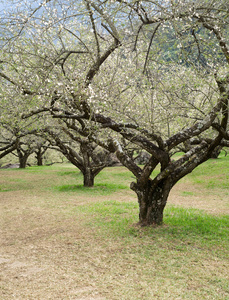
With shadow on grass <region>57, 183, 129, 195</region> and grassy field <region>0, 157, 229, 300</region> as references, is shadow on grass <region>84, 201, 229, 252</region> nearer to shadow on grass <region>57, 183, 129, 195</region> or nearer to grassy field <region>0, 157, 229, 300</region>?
grassy field <region>0, 157, 229, 300</region>

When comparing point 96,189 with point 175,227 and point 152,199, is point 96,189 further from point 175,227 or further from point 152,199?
point 175,227

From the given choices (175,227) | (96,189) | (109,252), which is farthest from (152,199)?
(96,189)

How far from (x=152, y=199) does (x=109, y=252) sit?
2.64m

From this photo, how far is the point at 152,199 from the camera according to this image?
9305 mm

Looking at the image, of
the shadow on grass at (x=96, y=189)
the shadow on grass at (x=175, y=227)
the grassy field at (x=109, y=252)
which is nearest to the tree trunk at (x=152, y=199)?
the shadow on grass at (x=175, y=227)

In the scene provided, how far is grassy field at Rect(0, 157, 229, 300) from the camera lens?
534cm

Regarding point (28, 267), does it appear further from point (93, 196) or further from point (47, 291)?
point (93, 196)

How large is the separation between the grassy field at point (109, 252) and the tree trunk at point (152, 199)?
453mm

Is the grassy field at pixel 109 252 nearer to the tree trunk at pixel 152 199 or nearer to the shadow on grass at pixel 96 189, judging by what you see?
the tree trunk at pixel 152 199

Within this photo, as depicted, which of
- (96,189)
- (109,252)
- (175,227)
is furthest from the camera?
(96,189)

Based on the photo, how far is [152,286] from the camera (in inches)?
213

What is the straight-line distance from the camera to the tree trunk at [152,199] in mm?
9211

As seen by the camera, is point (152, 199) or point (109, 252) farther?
point (152, 199)

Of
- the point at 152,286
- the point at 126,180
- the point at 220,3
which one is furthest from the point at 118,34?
the point at 126,180
